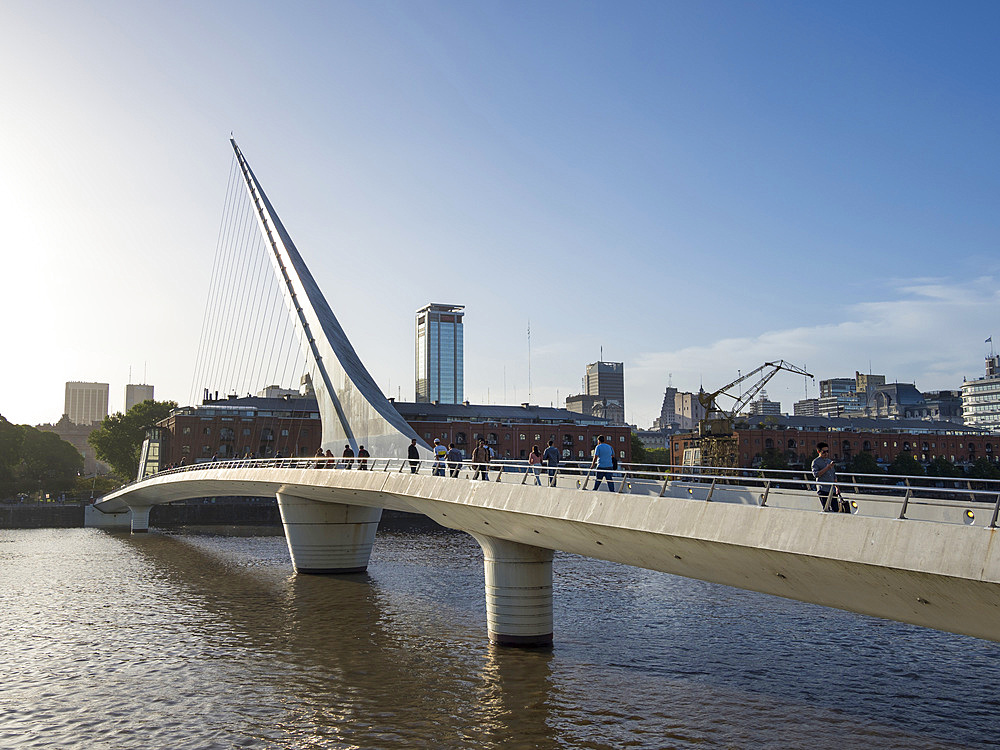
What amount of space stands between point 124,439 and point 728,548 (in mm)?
121857

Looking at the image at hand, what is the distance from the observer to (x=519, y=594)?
83.3ft

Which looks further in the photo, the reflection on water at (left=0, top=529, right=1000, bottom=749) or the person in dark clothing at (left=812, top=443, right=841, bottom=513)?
the reflection on water at (left=0, top=529, right=1000, bottom=749)

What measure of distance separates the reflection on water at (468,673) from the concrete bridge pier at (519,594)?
2.52 ft

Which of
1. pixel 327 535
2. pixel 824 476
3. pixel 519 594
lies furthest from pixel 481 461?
pixel 327 535

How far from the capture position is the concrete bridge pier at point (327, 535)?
4391 cm

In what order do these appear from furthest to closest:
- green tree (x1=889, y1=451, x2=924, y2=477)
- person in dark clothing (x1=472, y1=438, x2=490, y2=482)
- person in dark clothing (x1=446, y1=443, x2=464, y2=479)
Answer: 1. green tree (x1=889, y1=451, x2=924, y2=477)
2. person in dark clothing (x1=446, y1=443, x2=464, y2=479)
3. person in dark clothing (x1=472, y1=438, x2=490, y2=482)

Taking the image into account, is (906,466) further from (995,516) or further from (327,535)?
(995,516)

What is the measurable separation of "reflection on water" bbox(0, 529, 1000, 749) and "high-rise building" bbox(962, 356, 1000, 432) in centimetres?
18347

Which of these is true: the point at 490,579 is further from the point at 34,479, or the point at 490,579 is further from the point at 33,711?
the point at 34,479

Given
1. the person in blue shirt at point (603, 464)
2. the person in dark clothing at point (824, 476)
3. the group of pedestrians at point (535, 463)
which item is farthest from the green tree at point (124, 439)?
the person in dark clothing at point (824, 476)

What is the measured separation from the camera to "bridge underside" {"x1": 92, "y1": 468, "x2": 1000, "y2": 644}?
1156 centimetres

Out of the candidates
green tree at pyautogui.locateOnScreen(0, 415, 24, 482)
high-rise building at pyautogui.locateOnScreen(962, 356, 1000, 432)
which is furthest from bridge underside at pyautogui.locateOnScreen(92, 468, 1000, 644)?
high-rise building at pyautogui.locateOnScreen(962, 356, 1000, 432)

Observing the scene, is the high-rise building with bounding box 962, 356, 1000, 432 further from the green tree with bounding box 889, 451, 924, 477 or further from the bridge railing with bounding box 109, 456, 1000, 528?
the bridge railing with bounding box 109, 456, 1000, 528

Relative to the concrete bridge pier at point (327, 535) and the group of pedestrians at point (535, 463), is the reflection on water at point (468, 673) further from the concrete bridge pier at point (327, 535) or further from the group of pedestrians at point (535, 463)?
the concrete bridge pier at point (327, 535)
